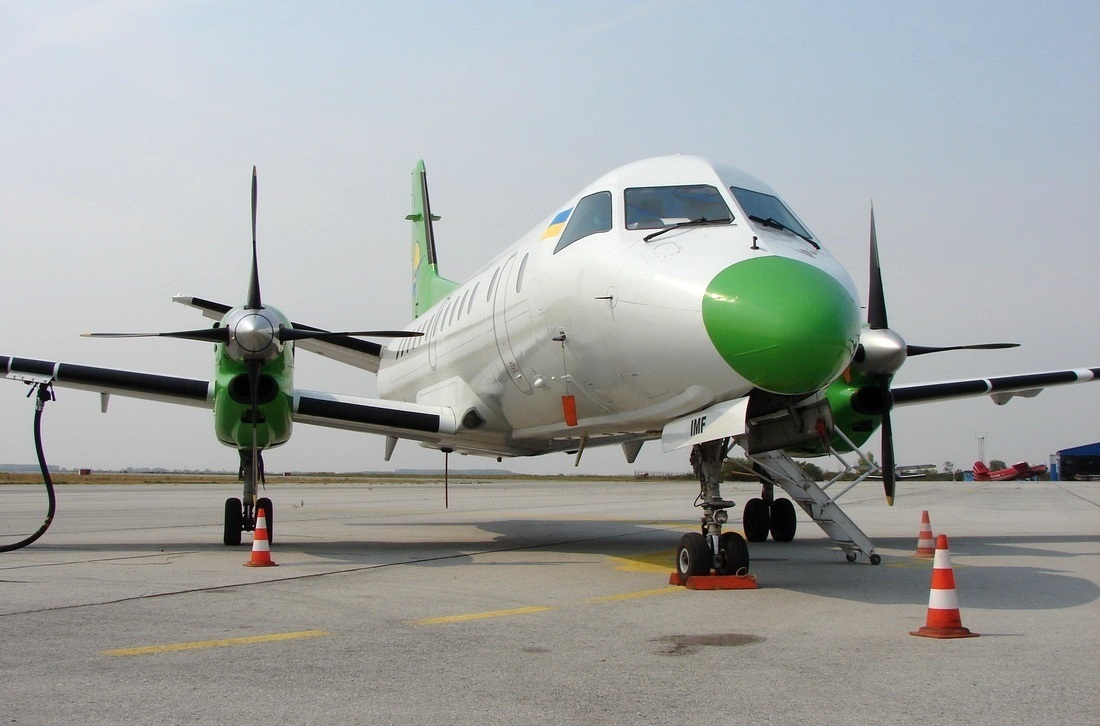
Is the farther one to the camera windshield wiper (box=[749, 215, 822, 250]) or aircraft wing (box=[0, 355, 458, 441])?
aircraft wing (box=[0, 355, 458, 441])

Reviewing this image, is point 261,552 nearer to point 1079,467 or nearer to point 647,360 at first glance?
point 647,360

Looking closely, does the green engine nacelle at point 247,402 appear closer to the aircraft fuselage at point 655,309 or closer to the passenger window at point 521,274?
the aircraft fuselage at point 655,309

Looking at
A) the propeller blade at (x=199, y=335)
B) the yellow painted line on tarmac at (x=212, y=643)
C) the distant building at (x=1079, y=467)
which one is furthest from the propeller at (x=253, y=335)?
the distant building at (x=1079, y=467)

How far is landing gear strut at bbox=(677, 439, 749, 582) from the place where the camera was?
8.41m

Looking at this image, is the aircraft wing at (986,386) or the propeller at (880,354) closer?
the propeller at (880,354)

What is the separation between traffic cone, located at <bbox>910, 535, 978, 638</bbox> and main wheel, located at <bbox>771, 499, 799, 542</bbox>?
826 centimetres

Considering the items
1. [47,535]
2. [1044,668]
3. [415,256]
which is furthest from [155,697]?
[415,256]

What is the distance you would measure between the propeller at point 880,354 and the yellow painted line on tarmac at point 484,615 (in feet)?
16.1

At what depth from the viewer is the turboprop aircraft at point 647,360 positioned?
738cm

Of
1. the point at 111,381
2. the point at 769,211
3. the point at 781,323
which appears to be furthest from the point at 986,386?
the point at 111,381

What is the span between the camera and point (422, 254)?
23.1m

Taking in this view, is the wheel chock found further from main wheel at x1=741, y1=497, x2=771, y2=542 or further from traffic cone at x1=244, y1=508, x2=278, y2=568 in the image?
main wheel at x1=741, y1=497, x2=771, y2=542

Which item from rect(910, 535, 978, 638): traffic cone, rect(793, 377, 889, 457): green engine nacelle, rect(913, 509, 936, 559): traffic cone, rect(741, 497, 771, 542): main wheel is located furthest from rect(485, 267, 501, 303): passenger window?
rect(910, 535, 978, 638): traffic cone

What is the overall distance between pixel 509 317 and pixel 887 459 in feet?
14.7
